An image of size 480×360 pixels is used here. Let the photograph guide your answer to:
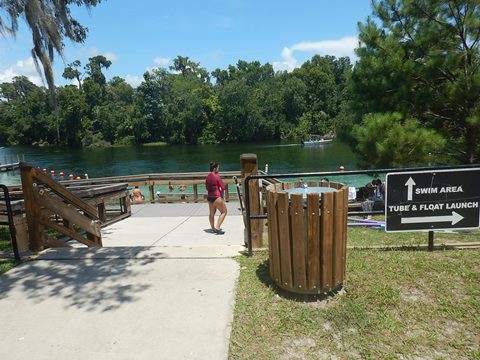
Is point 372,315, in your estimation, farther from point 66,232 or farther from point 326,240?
point 66,232

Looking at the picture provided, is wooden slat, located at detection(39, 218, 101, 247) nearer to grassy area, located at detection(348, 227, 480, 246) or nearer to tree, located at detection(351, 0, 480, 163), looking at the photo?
grassy area, located at detection(348, 227, 480, 246)

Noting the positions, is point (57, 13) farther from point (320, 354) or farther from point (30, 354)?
point (320, 354)

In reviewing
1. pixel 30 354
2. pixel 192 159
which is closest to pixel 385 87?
pixel 30 354

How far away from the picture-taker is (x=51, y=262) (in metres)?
4.60

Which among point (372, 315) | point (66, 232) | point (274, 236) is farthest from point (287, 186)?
point (66, 232)

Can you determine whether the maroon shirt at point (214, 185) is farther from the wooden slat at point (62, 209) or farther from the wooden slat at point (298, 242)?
the wooden slat at point (298, 242)

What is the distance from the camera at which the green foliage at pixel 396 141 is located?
31.8 feet

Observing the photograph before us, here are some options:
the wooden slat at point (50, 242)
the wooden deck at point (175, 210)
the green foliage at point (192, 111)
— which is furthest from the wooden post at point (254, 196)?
the green foliage at point (192, 111)

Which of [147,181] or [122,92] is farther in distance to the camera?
[122,92]

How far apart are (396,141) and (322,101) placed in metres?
81.5

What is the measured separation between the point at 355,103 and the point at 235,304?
32.7 ft

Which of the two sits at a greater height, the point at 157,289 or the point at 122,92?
the point at 122,92

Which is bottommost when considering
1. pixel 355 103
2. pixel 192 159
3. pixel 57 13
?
pixel 192 159

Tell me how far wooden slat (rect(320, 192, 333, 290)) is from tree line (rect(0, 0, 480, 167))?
724cm
